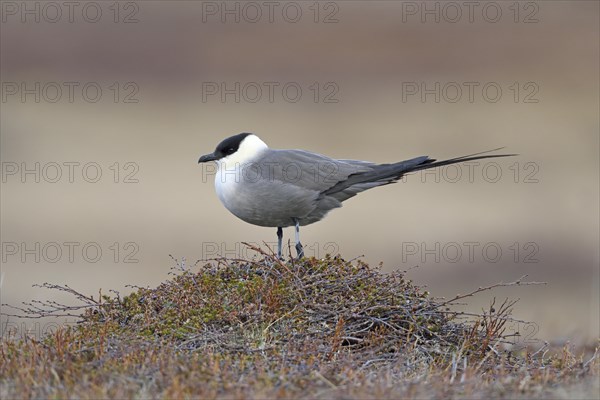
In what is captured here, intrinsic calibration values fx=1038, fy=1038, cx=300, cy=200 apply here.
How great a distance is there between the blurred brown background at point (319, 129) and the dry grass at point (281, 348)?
13.6 feet

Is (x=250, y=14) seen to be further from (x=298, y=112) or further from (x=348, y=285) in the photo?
(x=348, y=285)

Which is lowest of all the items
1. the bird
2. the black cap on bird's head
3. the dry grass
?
the dry grass

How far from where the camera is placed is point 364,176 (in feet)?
29.4

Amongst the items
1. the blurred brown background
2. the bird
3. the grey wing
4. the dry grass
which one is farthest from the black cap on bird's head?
the blurred brown background

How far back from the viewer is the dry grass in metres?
5.82

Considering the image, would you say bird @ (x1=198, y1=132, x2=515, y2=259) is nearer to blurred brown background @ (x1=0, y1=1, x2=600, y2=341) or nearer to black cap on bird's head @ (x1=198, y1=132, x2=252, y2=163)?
black cap on bird's head @ (x1=198, y1=132, x2=252, y2=163)

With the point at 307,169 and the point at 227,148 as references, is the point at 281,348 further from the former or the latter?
the point at 227,148

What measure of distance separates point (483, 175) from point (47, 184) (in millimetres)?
7535

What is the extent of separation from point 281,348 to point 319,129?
574 inches

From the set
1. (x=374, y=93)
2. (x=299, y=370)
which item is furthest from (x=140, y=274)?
(x=374, y=93)

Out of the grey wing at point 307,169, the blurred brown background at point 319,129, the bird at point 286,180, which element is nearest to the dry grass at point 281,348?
the bird at point 286,180

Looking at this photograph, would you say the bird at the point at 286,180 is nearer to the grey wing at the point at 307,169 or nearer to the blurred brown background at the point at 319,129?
the grey wing at the point at 307,169

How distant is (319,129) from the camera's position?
21.0 metres

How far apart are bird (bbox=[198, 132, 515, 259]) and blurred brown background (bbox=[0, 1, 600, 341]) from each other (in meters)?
3.39
